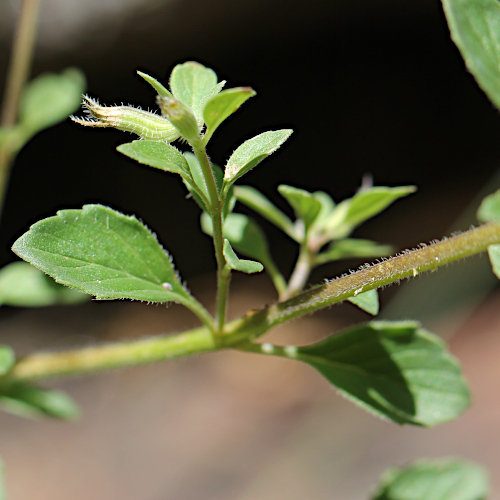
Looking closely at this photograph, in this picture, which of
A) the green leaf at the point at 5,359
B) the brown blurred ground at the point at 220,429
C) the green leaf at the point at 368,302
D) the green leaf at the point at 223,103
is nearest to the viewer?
the green leaf at the point at 223,103

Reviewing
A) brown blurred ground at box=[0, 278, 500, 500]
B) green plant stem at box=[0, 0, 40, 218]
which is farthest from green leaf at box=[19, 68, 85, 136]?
brown blurred ground at box=[0, 278, 500, 500]

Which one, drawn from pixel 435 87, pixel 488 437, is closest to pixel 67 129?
pixel 435 87

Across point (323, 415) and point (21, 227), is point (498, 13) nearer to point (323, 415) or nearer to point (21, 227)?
point (323, 415)

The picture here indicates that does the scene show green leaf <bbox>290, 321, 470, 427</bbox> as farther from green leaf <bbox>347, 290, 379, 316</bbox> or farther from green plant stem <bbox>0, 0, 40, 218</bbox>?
green plant stem <bbox>0, 0, 40, 218</bbox>

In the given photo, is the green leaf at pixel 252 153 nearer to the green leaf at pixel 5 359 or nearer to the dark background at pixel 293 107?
the green leaf at pixel 5 359

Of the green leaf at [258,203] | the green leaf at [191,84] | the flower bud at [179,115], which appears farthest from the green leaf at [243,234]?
the flower bud at [179,115]

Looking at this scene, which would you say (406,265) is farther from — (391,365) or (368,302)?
(391,365)

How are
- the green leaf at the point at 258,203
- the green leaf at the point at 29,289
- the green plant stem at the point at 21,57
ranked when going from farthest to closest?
the green plant stem at the point at 21,57 < the green leaf at the point at 29,289 < the green leaf at the point at 258,203
